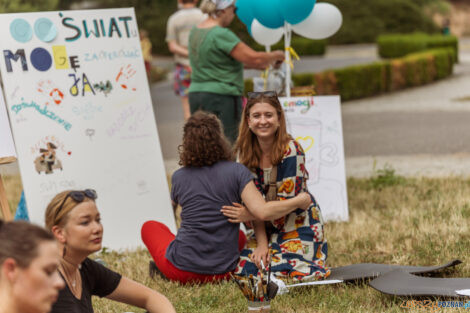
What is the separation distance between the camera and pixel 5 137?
16.0ft

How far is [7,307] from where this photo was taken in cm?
208

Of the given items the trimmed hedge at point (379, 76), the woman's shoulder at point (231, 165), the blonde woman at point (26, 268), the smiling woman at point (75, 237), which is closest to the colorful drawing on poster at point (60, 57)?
the woman's shoulder at point (231, 165)

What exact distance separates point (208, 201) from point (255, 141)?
56cm

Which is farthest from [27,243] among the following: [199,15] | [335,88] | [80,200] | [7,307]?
[335,88]

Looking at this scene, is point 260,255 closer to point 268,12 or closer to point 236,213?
point 236,213

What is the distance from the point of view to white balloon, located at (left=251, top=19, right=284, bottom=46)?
19.0 feet

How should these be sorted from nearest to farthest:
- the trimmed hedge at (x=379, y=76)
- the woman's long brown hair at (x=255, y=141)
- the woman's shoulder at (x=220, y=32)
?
the woman's long brown hair at (x=255, y=141) → the woman's shoulder at (x=220, y=32) → the trimmed hedge at (x=379, y=76)

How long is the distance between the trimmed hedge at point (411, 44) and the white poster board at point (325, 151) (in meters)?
17.5

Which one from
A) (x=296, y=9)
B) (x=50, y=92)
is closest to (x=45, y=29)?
(x=50, y=92)

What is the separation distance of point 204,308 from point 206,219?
0.60 m

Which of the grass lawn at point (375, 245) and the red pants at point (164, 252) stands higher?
the red pants at point (164, 252)

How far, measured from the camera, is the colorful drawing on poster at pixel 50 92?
5.10 meters

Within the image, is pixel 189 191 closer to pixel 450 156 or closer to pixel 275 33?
pixel 275 33

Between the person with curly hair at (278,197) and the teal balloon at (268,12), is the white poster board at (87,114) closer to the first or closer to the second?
the teal balloon at (268,12)
